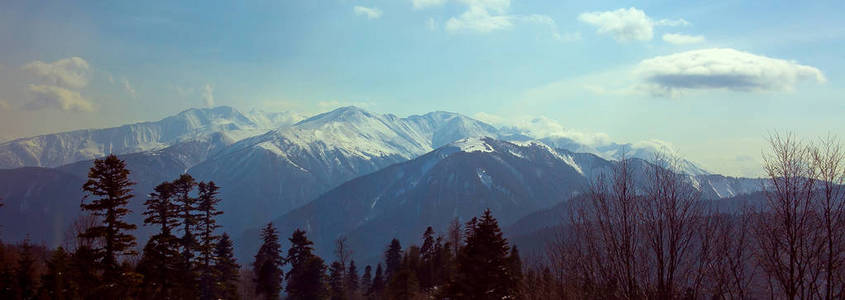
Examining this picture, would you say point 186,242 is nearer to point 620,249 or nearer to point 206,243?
point 206,243

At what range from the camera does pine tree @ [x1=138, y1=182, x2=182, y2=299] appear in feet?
105

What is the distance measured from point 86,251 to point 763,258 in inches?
1294

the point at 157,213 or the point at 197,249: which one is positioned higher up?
the point at 157,213

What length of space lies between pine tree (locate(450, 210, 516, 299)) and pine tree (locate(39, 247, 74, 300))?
23.3 metres

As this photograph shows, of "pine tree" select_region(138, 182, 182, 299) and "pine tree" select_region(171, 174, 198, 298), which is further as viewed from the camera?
"pine tree" select_region(171, 174, 198, 298)

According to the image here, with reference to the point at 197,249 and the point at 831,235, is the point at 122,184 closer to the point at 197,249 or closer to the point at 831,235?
the point at 197,249

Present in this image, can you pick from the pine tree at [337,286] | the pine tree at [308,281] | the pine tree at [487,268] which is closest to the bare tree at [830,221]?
the pine tree at [487,268]

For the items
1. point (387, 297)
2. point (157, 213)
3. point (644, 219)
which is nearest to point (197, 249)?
point (157, 213)

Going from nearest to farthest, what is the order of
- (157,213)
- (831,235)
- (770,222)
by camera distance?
(831,235) < (770,222) < (157,213)

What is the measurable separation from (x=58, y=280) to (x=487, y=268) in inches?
974

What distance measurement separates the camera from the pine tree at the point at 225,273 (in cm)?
4038

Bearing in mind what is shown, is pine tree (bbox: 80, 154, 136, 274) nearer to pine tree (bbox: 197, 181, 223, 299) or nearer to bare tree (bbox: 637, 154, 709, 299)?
pine tree (bbox: 197, 181, 223, 299)

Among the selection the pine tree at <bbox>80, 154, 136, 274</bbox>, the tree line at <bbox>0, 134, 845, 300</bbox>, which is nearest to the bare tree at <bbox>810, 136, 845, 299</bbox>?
the tree line at <bbox>0, 134, 845, 300</bbox>

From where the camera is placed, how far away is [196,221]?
119 ft
